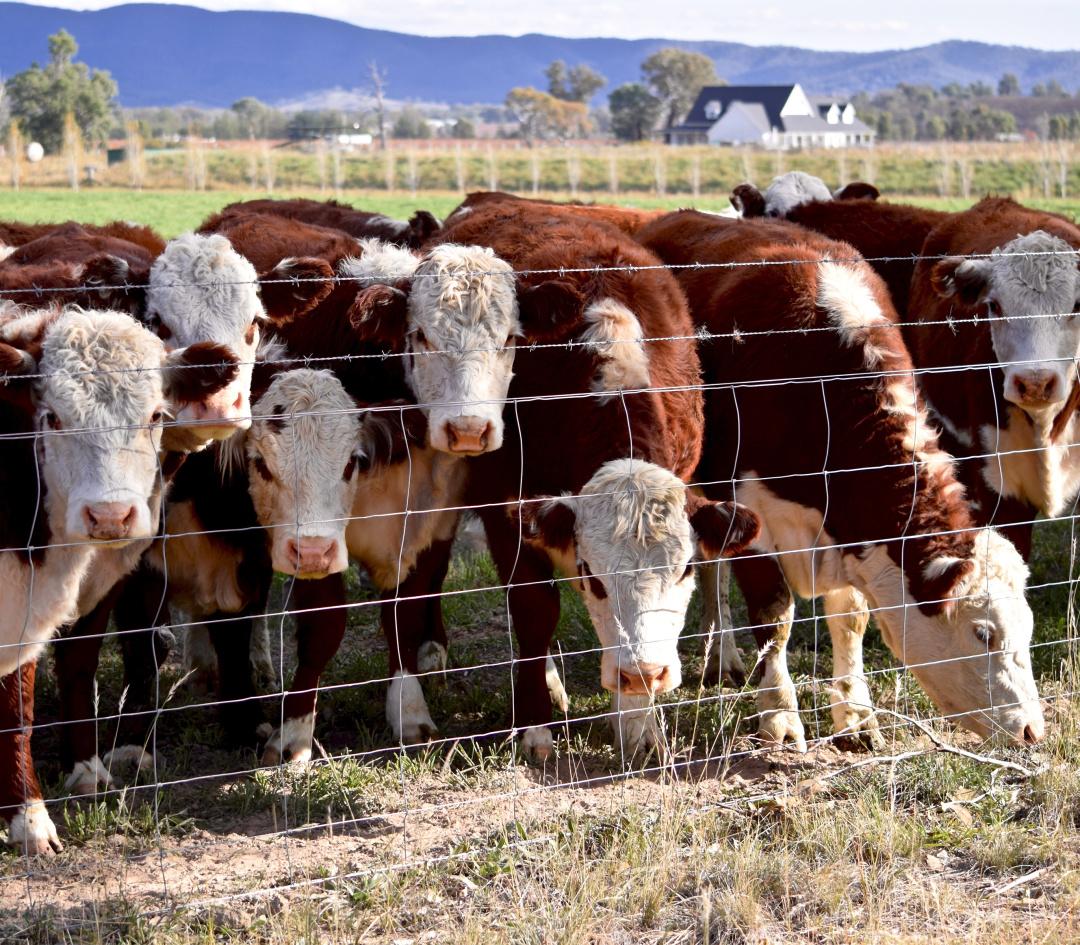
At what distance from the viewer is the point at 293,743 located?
561cm

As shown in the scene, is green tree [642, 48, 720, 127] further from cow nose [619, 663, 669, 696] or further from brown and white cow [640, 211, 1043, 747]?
cow nose [619, 663, 669, 696]

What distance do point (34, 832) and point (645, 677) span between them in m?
2.27

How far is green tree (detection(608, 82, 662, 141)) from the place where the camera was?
13100 cm

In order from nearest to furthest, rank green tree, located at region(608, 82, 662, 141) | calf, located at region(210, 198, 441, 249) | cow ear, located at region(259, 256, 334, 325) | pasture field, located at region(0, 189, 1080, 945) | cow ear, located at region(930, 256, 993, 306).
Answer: pasture field, located at region(0, 189, 1080, 945), cow ear, located at region(259, 256, 334, 325), cow ear, located at region(930, 256, 993, 306), calf, located at region(210, 198, 441, 249), green tree, located at region(608, 82, 662, 141)

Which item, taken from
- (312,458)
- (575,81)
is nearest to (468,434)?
(312,458)

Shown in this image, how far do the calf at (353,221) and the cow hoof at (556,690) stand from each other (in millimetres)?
3796

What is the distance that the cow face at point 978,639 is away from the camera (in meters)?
5.27

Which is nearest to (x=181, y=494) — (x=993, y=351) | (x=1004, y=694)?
(x=1004, y=694)

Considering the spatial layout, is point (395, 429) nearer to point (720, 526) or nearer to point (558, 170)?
point (720, 526)

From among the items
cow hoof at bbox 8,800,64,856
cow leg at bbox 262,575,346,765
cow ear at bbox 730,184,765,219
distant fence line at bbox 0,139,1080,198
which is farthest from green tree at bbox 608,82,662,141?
cow hoof at bbox 8,800,64,856

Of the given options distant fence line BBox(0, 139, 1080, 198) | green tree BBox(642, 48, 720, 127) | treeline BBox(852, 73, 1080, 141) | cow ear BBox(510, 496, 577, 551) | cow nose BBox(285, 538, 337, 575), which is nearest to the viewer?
cow ear BBox(510, 496, 577, 551)

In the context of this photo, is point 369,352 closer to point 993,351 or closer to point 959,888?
point 993,351

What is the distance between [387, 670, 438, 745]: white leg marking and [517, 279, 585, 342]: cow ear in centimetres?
169

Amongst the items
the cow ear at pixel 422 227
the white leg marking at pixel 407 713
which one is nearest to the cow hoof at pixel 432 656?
the white leg marking at pixel 407 713
